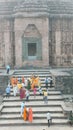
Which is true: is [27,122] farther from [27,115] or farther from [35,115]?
[35,115]

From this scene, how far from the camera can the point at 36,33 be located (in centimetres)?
2723

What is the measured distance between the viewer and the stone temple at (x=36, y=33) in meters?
27.0

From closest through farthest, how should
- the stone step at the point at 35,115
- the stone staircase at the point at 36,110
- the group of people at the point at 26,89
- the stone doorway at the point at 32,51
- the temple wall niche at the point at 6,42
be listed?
the stone staircase at the point at 36,110
the group of people at the point at 26,89
the stone step at the point at 35,115
the stone doorway at the point at 32,51
the temple wall niche at the point at 6,42

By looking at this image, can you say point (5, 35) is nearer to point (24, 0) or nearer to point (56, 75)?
point (24, 0)

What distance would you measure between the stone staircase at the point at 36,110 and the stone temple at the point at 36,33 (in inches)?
258

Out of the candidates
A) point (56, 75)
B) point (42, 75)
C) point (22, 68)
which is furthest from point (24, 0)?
point (56, 75)

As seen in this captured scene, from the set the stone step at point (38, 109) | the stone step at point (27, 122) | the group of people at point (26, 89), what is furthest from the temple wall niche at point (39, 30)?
the stone step at point (27, 122)

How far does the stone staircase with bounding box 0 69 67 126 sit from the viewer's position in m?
16.4

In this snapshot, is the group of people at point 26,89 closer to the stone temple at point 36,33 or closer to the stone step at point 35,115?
the stone step at point 35,115

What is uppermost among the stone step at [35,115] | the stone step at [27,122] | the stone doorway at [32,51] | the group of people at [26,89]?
the stone doorway at [32,51]

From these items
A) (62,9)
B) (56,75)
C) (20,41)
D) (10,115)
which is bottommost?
(10,115)

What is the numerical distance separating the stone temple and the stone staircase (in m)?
6.56

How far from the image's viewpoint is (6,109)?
18.1 meters

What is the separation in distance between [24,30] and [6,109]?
34.5ft
